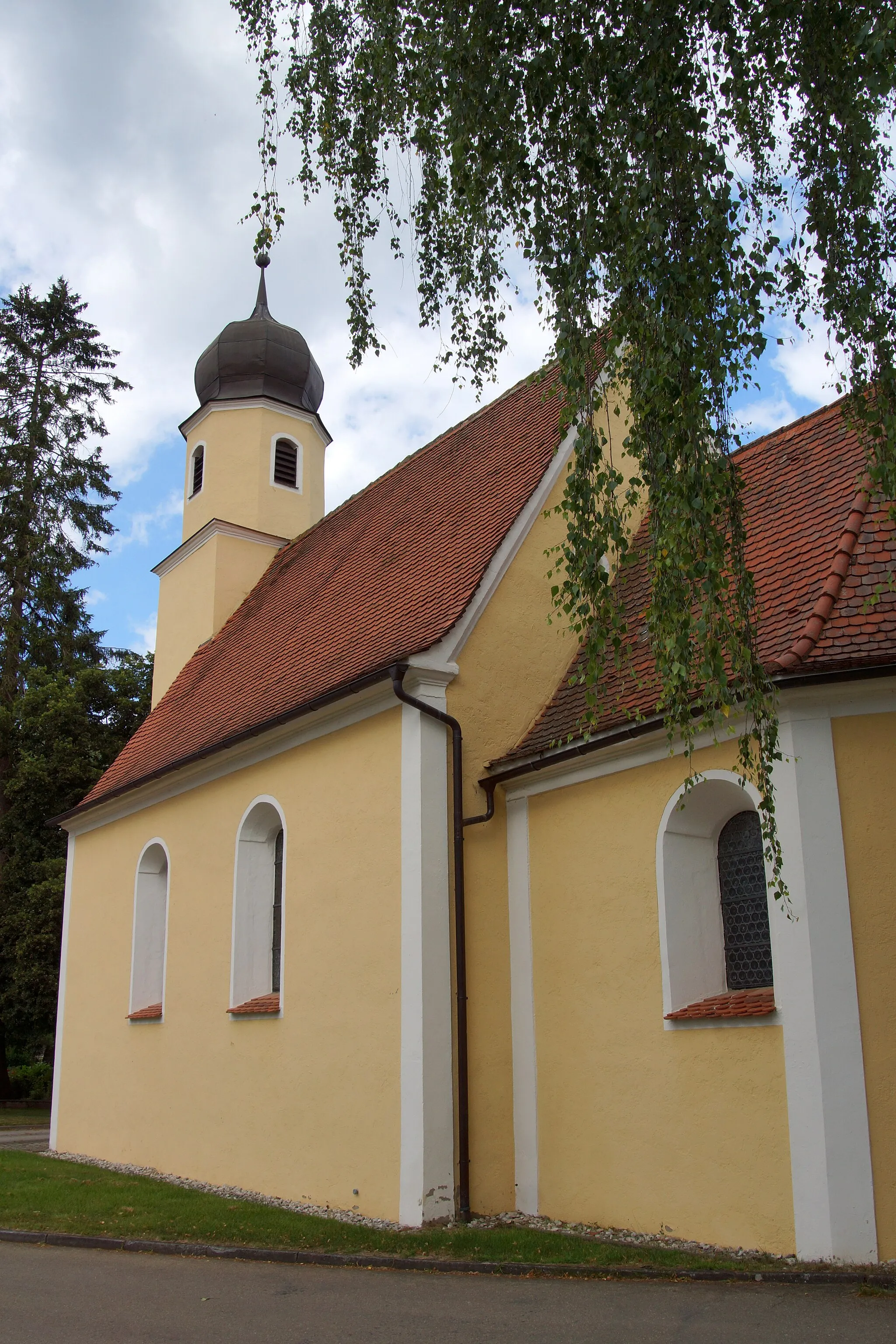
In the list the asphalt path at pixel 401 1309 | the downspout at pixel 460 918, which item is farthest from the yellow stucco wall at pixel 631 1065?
the asphalt path at pixel 401 1309

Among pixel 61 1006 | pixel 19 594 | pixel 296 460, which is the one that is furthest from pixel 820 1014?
pixel 19 594

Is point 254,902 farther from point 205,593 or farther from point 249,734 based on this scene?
point 205,593

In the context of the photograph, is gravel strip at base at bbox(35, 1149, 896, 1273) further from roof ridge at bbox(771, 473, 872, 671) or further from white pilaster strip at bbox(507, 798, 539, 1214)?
roof ridge at bbox(771, 473, 872, 671)

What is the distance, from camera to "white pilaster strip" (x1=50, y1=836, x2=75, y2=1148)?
1603 centimetres

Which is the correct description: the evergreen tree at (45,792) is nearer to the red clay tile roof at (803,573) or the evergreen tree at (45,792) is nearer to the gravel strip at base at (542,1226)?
the gravel strip at base at (542,1226)

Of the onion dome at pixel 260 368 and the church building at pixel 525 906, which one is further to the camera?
the onion dome at pixel 260 368

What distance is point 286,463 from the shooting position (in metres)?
19.6

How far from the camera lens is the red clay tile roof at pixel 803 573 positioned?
26.0ft

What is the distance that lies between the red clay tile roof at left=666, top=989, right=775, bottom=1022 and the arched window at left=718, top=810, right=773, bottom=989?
147mm

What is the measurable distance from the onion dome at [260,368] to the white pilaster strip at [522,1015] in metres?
11.7

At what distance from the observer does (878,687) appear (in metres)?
7.83

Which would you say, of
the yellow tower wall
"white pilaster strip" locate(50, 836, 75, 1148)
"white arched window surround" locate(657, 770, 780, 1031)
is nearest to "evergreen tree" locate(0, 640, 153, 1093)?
"white pilaster strip" locate(50, 836, 75, 1148)

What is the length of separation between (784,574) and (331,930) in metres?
4.93

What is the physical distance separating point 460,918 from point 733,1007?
246 centimetres
